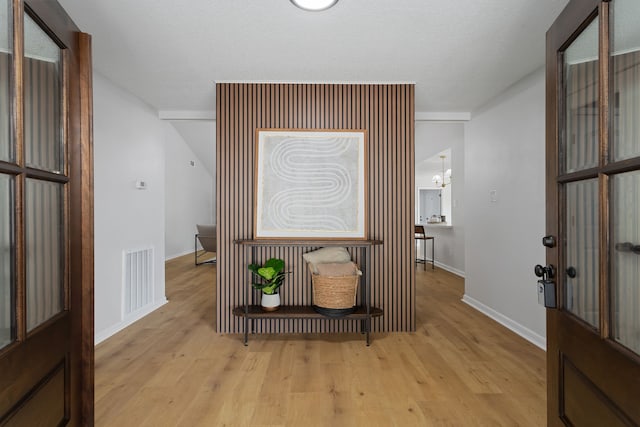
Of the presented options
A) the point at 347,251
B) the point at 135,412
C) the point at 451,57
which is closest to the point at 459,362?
the point at 347,251

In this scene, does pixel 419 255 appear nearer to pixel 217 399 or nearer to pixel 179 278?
pixel 179 278

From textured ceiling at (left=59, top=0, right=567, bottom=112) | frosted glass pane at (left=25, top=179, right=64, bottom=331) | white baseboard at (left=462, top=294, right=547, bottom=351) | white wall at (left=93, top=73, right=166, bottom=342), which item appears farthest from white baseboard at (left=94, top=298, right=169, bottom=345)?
white baseboard at (left=462, top=294, right=547, bottom=351)

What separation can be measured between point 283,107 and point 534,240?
235 centimetres

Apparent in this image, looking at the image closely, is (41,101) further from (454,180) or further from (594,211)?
(454,180)

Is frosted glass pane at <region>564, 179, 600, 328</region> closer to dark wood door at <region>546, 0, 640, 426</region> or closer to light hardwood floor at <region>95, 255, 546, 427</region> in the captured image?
dark wood door at <region>546, 0, 640, 426</region>

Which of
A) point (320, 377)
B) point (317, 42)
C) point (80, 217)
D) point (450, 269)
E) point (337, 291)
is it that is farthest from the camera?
point (450, 269)

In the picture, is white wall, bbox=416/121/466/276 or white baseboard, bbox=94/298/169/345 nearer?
white baseboard, bbox=94/298/169/345

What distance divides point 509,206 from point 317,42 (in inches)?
86.1

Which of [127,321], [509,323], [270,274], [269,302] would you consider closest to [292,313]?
[269,302]

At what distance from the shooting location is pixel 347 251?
2.86 m

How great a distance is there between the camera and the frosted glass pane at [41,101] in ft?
3.43

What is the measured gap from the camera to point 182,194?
307 inches

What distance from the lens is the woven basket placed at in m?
2.54

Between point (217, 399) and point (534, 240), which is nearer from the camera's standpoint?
point (217, 399)
